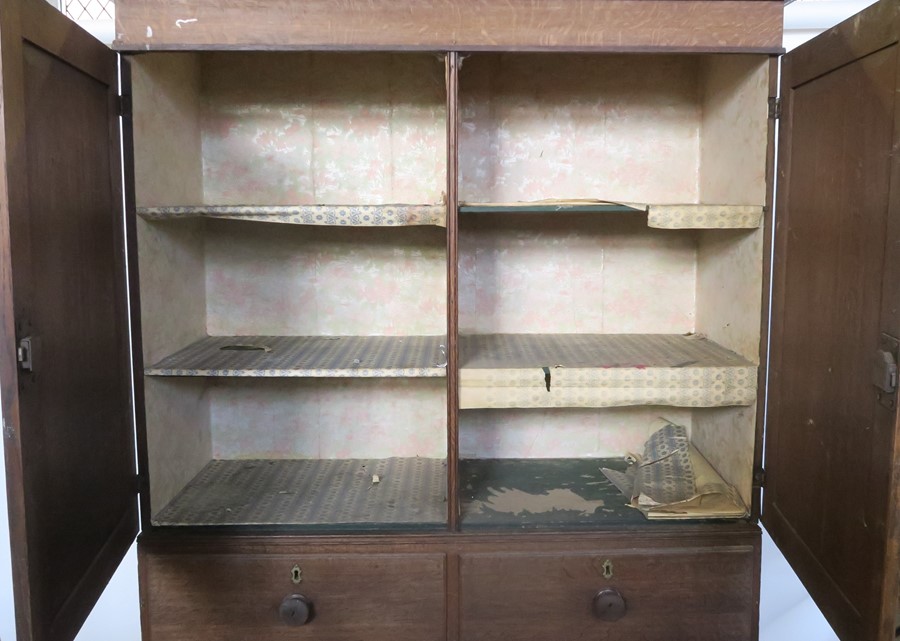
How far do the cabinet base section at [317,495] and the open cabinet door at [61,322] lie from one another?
0.81 ft

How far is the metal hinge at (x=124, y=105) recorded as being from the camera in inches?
70.5

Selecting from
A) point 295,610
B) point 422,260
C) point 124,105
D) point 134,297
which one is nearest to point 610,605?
point 295,610

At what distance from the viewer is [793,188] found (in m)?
1.77

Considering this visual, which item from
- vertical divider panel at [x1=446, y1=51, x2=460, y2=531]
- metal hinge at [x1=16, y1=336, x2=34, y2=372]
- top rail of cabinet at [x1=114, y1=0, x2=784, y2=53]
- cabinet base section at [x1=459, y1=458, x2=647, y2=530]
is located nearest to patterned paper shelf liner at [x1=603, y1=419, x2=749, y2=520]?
cabinet base section at [x1=459, y1=458, x2=647, y2=530]

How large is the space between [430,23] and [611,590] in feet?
5.00

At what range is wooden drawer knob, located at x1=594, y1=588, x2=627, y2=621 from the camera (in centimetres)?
188

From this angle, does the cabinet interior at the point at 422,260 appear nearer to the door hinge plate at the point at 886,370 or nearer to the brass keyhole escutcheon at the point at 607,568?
the brass keyhole escutcheon at the point at 607,568

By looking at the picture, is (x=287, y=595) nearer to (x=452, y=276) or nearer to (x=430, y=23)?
(x=452, y=276)

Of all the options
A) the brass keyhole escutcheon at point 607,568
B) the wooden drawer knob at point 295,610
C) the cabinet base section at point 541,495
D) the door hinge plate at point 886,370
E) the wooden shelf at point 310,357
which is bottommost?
the wooden drawer knob at point 295,610

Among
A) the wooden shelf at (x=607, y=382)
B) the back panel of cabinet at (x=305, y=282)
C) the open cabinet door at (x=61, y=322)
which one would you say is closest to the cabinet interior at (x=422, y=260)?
the back panel of cabinet at (x=305, y=282)

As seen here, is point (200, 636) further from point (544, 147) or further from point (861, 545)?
point (544, 147)

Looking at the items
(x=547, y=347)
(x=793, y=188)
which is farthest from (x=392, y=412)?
(x=793, y=188)

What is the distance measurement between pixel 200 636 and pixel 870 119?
2016 mm

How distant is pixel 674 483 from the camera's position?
2.16 m
